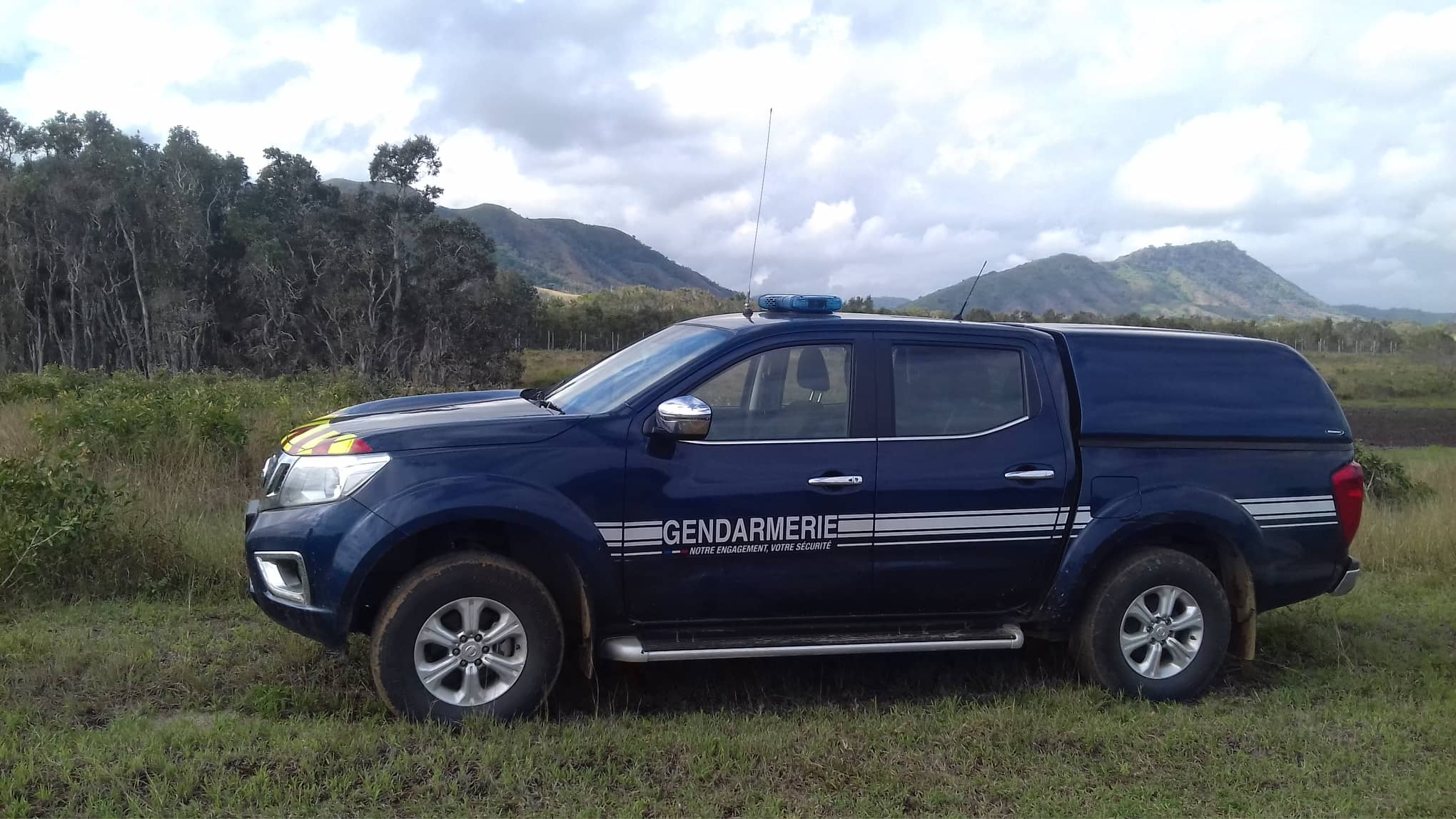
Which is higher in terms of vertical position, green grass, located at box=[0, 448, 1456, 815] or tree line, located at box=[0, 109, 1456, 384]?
tree line, located at box=[0, 109, 1456, 384]

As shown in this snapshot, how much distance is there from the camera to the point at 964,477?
482cm

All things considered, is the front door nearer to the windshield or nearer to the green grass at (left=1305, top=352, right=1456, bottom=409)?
the windshield

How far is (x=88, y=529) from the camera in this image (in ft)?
→ 20.3

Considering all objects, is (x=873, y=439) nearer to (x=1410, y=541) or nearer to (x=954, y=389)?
(x=954, y=389)

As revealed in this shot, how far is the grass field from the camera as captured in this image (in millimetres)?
3820

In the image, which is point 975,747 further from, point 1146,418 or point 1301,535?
point 1301,535

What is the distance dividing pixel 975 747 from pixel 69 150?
176 feet

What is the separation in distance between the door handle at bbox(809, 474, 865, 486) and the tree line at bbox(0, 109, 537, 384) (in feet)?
122

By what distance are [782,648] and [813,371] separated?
1.29m

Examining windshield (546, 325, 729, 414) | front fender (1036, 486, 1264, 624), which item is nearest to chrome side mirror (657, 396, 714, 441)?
windshield (546, 325, 729, 414)

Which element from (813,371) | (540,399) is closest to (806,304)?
(813,371)

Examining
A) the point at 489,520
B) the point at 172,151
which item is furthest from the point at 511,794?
the point at 172,151

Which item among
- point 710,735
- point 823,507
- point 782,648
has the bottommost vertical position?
point 710,735

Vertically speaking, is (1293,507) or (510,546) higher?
(1293,507)
